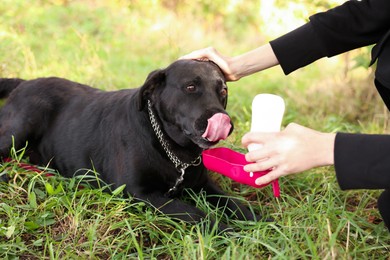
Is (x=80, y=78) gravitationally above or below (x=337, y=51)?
below

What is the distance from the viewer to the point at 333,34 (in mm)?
2656

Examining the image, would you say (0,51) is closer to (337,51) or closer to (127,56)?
(127,56)

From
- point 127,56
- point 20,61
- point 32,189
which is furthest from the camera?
point 127,56

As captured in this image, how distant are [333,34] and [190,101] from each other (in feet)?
2.94

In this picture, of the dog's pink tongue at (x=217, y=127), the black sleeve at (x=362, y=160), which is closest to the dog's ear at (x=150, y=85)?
the dog's pink tongue at (x=217, y=127)

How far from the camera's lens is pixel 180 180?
278 centimetres

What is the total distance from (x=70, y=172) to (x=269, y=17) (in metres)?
4.68

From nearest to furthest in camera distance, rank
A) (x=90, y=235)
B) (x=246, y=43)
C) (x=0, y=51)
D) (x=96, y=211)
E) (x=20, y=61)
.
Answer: (x=90, y=235) → (x=96, y=211) → (x=0, y=51) → (x=20, y=61) → (x=246, y=43)

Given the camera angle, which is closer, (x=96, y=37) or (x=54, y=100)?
(x=54, y=100)

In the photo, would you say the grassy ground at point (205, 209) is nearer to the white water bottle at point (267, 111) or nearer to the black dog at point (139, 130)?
the black dog at point (139, 130)

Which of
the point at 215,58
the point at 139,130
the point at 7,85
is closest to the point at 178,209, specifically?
the point at 139,130

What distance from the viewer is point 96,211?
2525 mm

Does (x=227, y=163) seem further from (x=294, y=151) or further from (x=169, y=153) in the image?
(x=294, y=151)

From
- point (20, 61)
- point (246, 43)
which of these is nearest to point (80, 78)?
point (20, 61)
